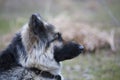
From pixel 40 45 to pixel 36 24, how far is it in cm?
34

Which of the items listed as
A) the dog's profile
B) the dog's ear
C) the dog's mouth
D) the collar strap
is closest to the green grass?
the dog's mouth

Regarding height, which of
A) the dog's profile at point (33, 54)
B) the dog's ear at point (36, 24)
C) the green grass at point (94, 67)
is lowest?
the dog's profile at point (33, 54)

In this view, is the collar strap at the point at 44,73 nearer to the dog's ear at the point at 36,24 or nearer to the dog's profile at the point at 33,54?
the dog's profile at the point at 33,54

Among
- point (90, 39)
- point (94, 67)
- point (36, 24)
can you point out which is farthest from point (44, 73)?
point (90, 39)

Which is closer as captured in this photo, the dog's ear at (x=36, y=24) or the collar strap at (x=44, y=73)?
the dog's ear at (x=36, y=24)

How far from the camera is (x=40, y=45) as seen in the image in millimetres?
6297

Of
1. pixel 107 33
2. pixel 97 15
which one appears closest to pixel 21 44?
pixel 107 33

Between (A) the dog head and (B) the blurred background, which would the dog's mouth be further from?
(B) the blurred background

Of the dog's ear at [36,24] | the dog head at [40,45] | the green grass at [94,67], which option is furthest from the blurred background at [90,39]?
the dog's ear at [36,24]

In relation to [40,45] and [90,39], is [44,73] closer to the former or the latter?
[40,45]

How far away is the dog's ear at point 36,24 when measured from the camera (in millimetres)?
6164

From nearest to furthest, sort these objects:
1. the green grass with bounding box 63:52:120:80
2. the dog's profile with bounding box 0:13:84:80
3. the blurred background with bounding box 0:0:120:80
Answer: the dog's profile with bounding box 0:13:84:80, the green grass with bounding box 63:52:120:80, the blurred background with bounding box 0:0:120:80

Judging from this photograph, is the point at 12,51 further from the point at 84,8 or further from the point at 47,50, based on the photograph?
the point at 84,8

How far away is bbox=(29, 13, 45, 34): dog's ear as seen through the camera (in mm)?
6164
